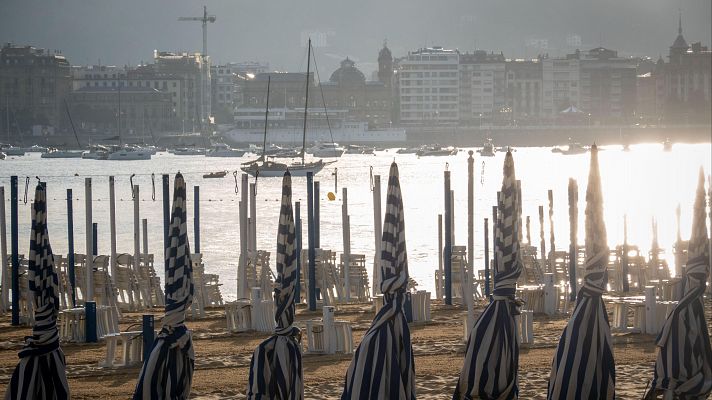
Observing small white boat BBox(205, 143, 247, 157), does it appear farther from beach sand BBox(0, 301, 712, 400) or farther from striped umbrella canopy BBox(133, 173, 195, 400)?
striped umbrella canopy BBox(133, 173, 195, 400)

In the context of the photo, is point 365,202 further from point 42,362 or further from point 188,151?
point 188,151

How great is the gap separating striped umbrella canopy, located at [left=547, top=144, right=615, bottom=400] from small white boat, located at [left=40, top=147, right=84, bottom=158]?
203 feet

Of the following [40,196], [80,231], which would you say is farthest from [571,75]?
[40,196]

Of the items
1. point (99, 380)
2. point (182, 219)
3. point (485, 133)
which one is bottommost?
point (99, 380)

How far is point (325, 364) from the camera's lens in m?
12.6

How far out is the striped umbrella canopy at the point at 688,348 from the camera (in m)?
9.83

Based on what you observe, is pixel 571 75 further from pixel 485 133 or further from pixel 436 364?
pixel 436 364

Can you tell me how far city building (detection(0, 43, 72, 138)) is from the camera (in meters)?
81.8

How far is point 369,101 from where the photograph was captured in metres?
133

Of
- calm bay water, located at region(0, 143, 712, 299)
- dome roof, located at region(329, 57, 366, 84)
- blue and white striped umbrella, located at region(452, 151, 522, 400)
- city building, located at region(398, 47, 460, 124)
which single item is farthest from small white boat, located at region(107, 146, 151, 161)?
blue and white striped umbrella, located at region(452, 151, 522, 400)

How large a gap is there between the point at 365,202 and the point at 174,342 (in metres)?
39.1

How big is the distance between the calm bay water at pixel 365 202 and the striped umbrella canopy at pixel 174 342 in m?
6.70

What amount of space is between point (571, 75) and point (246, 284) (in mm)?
139102

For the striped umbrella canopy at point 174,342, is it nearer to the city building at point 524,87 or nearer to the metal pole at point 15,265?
the metal pole at point 15,265
